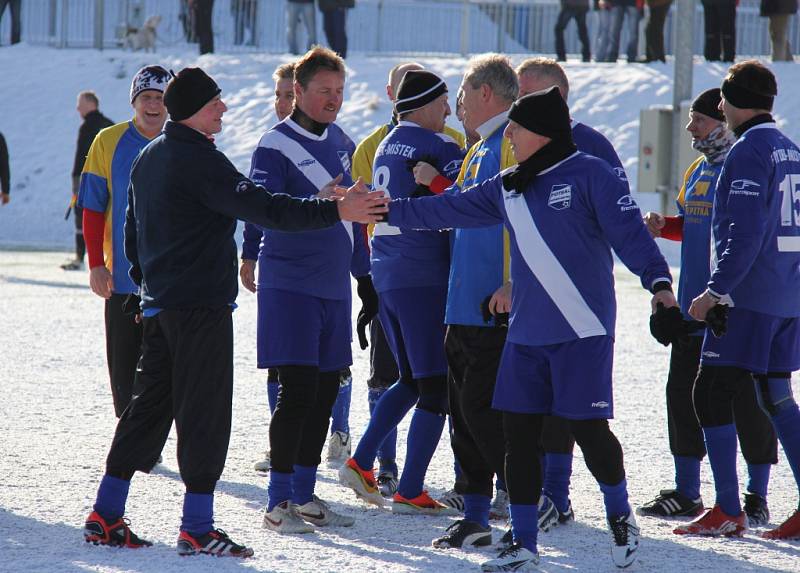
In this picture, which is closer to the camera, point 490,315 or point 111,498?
point 111,498

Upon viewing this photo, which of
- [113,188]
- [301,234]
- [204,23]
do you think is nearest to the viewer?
[301,234]

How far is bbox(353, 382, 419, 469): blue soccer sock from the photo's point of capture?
20.1 feet

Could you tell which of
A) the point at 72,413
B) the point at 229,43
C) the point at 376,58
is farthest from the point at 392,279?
the point at 229,43

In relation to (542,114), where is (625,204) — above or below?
below

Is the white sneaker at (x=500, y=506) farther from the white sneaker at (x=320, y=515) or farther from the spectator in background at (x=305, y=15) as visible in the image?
the spectator in background at (x=305, y=15)

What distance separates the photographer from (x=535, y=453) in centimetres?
504

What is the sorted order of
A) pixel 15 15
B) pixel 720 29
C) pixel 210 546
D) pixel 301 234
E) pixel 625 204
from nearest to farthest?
pixel 625 204, pixel 210 546, pixel 301 234, pixel 720 29, pixel 15 15

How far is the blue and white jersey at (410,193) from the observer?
594cm

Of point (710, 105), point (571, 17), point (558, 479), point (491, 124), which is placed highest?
point (571, 17)

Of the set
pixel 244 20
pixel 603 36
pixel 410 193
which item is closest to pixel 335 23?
pixel 244 20

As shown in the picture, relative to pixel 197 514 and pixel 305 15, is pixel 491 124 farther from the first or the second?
pixel 305 15

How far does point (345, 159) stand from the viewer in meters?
6.05

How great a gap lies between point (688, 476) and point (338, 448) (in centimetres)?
190

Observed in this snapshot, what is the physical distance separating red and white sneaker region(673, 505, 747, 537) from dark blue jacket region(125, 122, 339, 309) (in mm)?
1994
